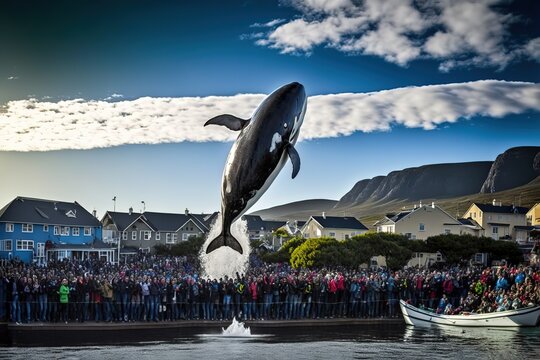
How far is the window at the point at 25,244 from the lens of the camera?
78119 mm

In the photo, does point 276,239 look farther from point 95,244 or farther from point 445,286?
point 445,286

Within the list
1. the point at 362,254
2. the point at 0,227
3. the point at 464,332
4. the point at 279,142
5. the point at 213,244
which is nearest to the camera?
the point at 279,142

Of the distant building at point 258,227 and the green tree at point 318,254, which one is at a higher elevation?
the distant building at point 258,227

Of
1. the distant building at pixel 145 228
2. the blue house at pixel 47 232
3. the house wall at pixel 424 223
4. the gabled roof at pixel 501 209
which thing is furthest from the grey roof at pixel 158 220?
the gabled roof at pixel 501 209

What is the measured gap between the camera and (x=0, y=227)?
251ft

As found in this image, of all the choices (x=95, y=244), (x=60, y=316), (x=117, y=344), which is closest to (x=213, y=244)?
(x=117, y=344)

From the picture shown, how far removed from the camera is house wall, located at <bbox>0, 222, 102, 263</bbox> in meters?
76.5

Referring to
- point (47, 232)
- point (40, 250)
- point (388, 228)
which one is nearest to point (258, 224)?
point (388, 228)

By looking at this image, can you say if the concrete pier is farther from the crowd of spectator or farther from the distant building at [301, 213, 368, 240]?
the distant building at [301, 213, 368, 240]

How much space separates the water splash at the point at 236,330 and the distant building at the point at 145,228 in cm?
7103

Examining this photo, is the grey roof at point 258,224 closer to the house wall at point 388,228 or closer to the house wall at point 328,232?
the house wall at point 328,232

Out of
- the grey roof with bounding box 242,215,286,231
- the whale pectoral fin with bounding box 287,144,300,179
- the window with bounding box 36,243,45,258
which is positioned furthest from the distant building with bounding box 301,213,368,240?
the whale pectoral fin with bounding box 287,144,300,179

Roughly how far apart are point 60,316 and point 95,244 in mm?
57510

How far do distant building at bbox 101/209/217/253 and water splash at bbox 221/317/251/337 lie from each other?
233ft
